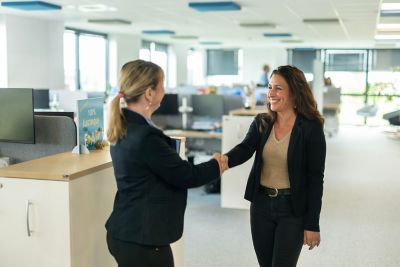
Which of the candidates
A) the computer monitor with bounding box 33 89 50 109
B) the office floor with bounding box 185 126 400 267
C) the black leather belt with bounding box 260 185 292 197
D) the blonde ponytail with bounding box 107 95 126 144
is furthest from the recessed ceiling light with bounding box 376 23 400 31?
the blonde ponytail with bounding box 107 95 126 144

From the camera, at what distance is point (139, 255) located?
1918 mm

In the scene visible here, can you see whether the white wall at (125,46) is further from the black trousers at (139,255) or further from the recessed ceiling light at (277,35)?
the black trousers at (139,255)

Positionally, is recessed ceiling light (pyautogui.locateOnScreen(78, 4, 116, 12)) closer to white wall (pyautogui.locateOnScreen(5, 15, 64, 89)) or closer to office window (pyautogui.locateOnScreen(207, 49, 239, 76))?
white wall (pyautogui.locateOnScreen(5, 15, 64, 89))

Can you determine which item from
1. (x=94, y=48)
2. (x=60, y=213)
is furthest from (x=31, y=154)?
(x=94, y=48)

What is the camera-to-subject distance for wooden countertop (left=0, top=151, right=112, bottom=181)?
2.08 metres

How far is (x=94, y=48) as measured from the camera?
13.0 m

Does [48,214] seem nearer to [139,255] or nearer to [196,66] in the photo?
[139,255]

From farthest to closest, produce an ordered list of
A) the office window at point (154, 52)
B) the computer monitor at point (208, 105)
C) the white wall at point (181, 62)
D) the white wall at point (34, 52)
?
the white wall at point (181, 62), the office window at point (154, 52), the white wall at point (34, 52), the computer monitor at point (208, 105)

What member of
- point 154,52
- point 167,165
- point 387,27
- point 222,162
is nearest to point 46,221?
point 167,165

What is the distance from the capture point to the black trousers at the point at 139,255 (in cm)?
192

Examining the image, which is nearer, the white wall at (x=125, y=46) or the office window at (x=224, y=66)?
the white wall at (x=125, y=46)

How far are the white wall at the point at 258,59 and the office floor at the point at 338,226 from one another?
10296 millimetres

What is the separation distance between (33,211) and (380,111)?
15151 mm

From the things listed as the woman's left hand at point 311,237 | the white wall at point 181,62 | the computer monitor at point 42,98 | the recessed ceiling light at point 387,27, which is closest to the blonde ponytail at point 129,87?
the woman's left hand at point 311,237
